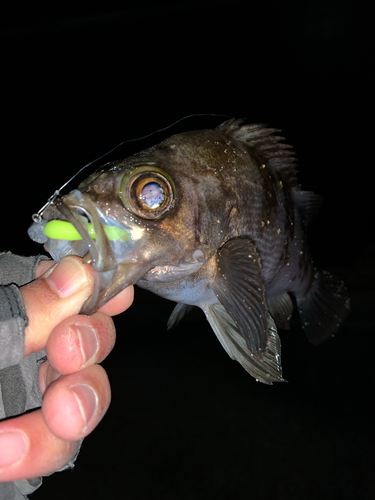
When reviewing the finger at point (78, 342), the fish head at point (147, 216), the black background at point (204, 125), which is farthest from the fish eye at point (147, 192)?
the black background at point (204, 125)

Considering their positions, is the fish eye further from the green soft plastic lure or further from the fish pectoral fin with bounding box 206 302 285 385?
the fish pectoral fin with bounding box 206 302 285 385

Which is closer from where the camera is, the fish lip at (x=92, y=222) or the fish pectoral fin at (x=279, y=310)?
the fish lip at (x=92, y=222)

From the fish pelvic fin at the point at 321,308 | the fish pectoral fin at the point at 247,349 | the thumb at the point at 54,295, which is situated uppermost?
the thumb at the point at 54,295

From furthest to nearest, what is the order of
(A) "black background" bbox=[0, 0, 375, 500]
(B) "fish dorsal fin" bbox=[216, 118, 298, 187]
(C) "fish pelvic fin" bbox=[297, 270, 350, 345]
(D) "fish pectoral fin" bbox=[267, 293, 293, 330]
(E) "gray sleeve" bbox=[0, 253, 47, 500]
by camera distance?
(A) "black background" bbox=[0, 0, 375, 500], (C) "fish pelvic fin" bbox=[297, 270, 350, 345], (D) "fish pectoral fin" bbox=[267, 293, 293, 330], (B) "fish dorsal fin" bbox=[216, 118, 298, 187], (E) "gray sleeve" bbox=[0, 253, 47, 500]

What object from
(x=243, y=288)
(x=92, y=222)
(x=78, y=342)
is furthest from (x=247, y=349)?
(x=92, y=222)

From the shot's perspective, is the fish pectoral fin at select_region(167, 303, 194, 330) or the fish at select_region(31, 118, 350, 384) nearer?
the fish at select_region(31, 118, 350, 384)

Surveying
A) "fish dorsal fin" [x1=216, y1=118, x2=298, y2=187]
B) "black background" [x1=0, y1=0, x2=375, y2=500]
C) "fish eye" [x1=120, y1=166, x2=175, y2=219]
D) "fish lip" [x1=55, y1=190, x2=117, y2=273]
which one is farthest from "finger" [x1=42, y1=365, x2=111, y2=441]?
"black background" [x1=0, y1=0, x2=375, y2=500]

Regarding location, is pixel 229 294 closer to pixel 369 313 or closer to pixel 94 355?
pixel 94 355

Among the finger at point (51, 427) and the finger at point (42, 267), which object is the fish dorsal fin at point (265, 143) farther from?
the finger at point (51, 427)
